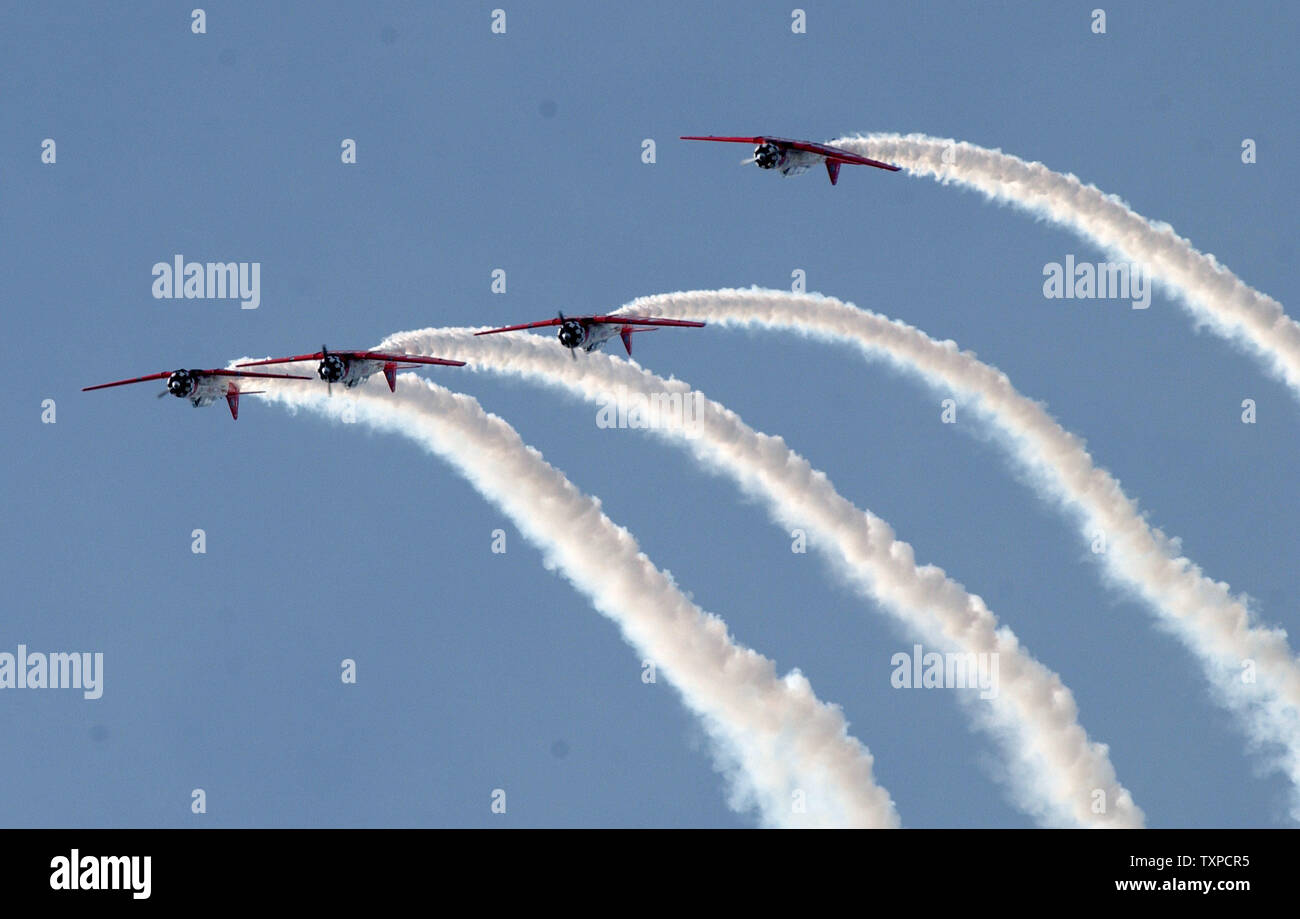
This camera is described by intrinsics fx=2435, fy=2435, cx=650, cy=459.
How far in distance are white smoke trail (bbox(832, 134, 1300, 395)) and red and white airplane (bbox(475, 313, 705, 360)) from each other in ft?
59.7

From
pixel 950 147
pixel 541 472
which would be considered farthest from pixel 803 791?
pixel 950 147

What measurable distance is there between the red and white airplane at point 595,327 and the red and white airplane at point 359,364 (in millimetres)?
5156

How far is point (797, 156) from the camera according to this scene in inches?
4830

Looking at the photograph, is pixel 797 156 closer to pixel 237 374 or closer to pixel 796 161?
pixel 796 161

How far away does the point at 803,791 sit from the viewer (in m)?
120

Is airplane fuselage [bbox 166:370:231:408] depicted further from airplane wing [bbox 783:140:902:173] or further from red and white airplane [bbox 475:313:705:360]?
airplane wing [bbox 783:140:902:173]

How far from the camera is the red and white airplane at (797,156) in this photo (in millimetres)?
122000

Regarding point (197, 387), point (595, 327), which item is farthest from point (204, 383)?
point (595, 327)

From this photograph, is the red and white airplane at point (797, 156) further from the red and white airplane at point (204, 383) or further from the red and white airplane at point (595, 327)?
the red and white airplane at point (204, 383)

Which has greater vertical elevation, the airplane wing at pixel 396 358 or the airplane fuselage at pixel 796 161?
the airplane fuselage at pixel 796 161

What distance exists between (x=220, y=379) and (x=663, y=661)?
27.3 m

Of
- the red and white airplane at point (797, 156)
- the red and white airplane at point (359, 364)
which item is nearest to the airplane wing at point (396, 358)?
the red and white airplane at point (359, 364)
